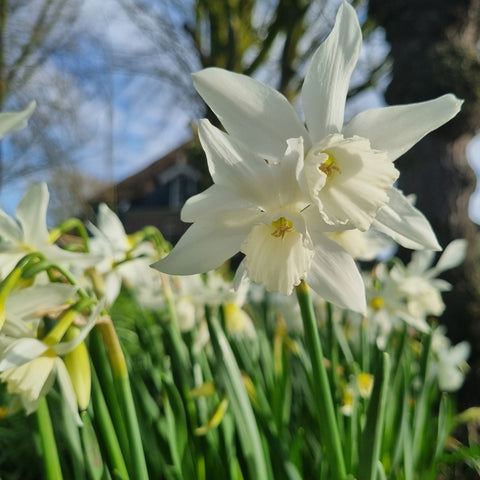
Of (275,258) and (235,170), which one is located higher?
(235,170)

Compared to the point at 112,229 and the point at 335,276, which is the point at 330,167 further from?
the point at 112,229

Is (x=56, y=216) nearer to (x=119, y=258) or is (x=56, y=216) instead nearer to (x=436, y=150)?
(x=436, y=150)

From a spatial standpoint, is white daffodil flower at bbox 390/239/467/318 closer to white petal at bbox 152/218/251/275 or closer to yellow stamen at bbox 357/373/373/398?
yellow stamen at bbox 357/373/373/398

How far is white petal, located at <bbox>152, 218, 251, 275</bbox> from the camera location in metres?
0.60

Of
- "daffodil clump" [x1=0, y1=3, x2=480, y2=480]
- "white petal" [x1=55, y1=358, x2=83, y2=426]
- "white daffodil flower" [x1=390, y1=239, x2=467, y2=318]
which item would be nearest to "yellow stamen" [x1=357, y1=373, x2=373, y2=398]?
"daffodil clump" [x1=0, y1=3, x2=480, y2=480]

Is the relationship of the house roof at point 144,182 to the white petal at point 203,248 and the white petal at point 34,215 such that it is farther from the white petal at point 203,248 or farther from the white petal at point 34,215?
the white petal at point 203,248

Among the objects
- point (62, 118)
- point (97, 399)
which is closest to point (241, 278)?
point (97, 399)

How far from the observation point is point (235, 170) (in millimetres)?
575

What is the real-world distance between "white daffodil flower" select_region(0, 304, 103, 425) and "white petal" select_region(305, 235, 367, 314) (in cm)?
27

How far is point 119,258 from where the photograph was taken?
1.27m

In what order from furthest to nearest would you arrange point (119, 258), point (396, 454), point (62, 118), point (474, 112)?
1. point (62, 118)
2. point (474, 112)
3. point (119, 258)
4. point (396, 454)

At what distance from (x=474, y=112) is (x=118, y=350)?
8.29ft

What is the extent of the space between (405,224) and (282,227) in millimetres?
150

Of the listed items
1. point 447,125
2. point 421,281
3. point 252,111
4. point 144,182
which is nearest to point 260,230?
point 252,111
